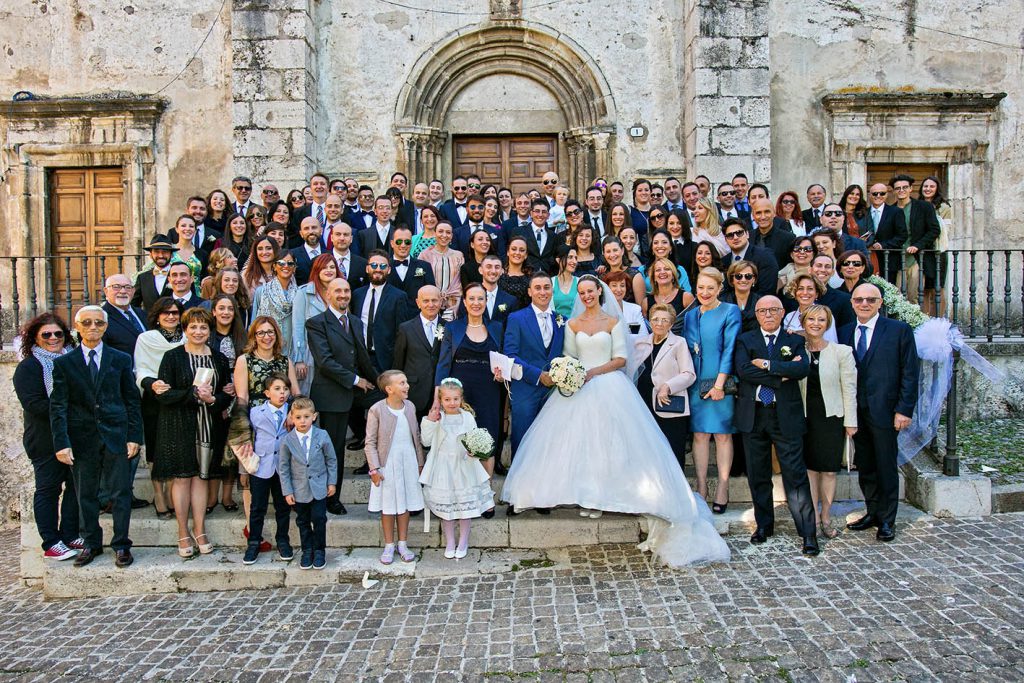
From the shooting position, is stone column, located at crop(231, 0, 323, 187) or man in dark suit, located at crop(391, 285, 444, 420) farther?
stone column, located at crop(231, 0, 323, 187)

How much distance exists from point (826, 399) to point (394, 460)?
3.09 metres

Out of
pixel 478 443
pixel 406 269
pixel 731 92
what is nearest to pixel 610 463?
pixel 478 443

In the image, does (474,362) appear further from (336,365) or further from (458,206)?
(458,206)

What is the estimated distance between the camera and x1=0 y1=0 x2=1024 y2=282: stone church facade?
11180 mm

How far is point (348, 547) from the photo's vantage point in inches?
223

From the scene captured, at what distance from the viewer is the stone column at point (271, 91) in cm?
1039

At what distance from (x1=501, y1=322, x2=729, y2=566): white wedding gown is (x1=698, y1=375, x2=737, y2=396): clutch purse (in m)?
0.56

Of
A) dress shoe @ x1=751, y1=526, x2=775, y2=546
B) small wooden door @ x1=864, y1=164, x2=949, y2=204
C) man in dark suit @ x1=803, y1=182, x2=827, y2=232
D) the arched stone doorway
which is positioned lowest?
dress shoe @ x1=751, y1=526, x2=775, y2=546

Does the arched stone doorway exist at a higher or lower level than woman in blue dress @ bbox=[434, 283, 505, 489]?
higher

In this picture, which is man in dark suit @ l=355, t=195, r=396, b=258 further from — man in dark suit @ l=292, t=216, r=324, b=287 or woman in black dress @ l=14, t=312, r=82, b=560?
woman in black dress @ l=14, t=312, r=82, b=560

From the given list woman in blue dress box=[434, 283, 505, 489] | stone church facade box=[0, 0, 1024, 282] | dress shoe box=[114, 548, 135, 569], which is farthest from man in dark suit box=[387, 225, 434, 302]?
stone church facade box=[0, 0, 1024, 282]

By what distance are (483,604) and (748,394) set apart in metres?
2.39

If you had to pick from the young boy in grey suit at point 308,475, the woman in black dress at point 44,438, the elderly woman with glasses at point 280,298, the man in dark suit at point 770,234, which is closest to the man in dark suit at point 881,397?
the man in dark suit at point 770,234

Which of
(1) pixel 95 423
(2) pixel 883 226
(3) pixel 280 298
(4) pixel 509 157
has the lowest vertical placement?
(1) pixel 95 423
